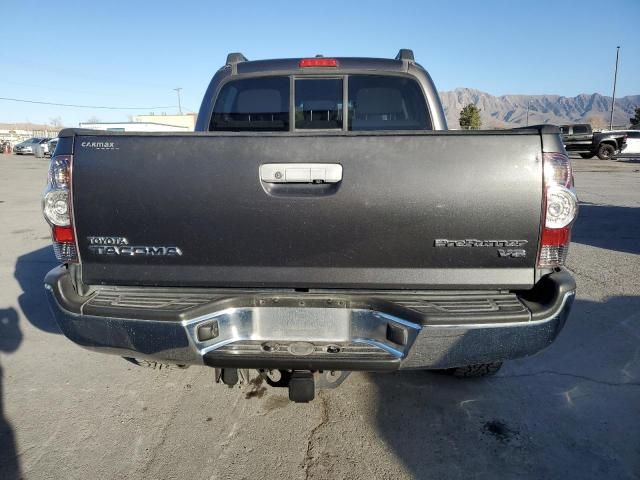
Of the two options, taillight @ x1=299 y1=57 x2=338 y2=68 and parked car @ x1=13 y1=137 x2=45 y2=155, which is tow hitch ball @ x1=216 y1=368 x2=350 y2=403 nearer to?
taillight @ x1=299 y1=57 x2=338 y2=68

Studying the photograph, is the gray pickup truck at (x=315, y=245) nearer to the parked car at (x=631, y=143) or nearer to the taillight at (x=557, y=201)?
the taillight at (x=557, y=201)

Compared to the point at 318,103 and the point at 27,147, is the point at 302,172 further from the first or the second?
the point at 27,147

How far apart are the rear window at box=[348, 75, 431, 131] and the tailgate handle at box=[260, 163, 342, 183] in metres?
1.46

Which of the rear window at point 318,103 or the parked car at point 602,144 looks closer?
the rear window at point 318,103

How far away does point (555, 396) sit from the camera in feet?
9.23

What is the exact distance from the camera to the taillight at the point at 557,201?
192 cm

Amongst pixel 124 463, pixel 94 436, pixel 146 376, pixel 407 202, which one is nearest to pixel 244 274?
pixel 407 202

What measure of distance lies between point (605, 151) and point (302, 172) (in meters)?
30.3

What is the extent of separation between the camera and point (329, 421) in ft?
8.46

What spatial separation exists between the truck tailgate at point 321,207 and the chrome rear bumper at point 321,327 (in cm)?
11

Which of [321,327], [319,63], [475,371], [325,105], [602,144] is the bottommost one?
[475,371]

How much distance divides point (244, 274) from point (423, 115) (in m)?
2.00

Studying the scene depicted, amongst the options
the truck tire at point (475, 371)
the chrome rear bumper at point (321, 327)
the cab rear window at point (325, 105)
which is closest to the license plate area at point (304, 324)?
the chrome rear bumper at point (321, 327)

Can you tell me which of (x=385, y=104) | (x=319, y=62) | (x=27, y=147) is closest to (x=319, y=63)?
(x=319, y=62)
